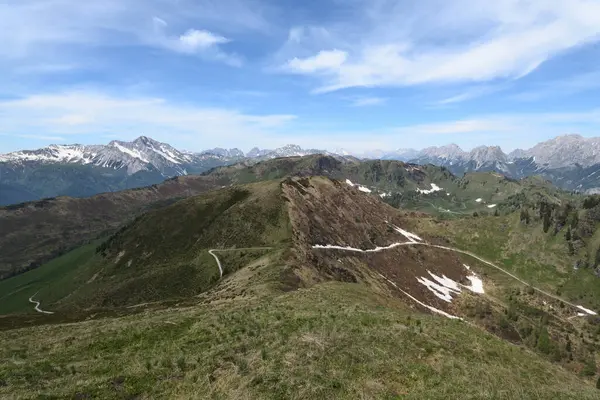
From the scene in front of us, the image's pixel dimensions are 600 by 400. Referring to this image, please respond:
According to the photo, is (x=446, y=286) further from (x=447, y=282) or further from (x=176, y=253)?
(x=176, y=253)

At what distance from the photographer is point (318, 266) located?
285 feet

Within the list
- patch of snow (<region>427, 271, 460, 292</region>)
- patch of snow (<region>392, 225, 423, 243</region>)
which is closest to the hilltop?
patch of snow (<region>392, 225, 423, 243</region>)

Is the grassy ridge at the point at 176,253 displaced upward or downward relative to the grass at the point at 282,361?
downward

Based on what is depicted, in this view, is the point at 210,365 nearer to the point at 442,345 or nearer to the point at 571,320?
the point at 442,345

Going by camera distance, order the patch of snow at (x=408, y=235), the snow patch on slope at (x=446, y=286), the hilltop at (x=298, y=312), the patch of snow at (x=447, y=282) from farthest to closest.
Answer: the patch of snow at (x=408, y=235) < the patch of snow at (x=447, y=282) < the snow patch on slope at (x=446, y=286) < the hilltop at (x=298, y=312)

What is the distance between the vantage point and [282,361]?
23594mm

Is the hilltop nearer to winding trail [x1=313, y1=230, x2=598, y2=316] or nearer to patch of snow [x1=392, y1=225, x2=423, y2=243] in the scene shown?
winding trail [x1=313, y1=230, x2=598, y2=316]

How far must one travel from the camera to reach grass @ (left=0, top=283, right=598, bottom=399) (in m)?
20.8

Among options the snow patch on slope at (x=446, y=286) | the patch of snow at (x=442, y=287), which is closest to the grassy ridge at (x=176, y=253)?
the patch of snow at (x=442, y=287)

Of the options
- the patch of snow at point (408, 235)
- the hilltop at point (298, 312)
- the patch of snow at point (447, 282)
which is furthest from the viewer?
the patch of snow at point (408, 235)

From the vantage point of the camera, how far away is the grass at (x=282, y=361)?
20.8 meters

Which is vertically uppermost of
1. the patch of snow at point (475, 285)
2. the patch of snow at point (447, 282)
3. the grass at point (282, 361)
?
the grass at point (282, 361)

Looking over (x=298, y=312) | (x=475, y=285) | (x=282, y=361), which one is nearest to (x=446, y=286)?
(x=475, y=285)

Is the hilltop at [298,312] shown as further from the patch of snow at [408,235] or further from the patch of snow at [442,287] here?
the patch of snow at [408,235]
